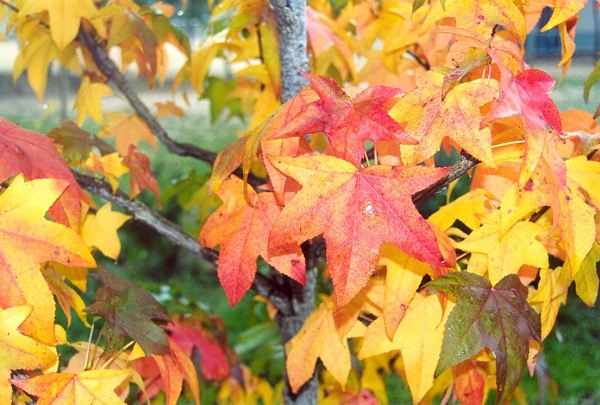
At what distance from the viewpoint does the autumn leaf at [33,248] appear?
18.7 inches

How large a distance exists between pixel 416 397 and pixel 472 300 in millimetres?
116

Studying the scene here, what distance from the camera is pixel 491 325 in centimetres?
51

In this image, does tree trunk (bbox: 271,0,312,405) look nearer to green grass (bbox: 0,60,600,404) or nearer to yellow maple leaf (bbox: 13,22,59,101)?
green grass (bbox: 0,60,600,404)

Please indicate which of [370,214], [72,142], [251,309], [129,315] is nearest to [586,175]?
[370,214]

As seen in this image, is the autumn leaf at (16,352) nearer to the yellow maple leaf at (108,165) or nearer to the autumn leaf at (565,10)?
the yellow maple leaf at (108,165)

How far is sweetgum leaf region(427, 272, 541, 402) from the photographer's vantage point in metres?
0.49

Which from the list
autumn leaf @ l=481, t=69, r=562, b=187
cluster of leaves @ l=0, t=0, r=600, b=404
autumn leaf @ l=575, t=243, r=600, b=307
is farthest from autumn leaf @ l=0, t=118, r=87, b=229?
autumn leaf @ l=575, t=243, r=600, b=307

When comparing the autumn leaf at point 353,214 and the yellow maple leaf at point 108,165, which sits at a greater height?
the autumn leaf at point 353,214

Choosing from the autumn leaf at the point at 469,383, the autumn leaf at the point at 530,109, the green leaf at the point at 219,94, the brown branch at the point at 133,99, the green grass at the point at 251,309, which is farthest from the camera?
the green grass at the point at 251,309

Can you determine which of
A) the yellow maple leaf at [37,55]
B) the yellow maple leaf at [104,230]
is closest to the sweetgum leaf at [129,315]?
the yellow maple leaf at [104,230]

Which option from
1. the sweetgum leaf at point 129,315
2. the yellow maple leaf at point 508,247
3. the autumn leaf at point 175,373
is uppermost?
the yellow maple leaf at point 508,247

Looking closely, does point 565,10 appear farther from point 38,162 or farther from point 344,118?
point 38,162

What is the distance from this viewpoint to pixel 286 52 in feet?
2.29

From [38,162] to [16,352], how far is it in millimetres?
169
